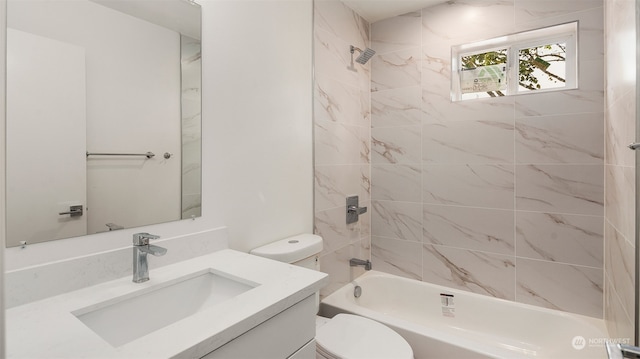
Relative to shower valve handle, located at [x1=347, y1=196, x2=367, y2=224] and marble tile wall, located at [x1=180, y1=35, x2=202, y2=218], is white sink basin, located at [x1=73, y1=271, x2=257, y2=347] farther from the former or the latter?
shower valve handle, located at [x1=347, y1=196, x2=367, y2=224]

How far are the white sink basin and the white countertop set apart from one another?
2 centimetres

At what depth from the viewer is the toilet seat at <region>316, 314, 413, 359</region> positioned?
4.74ft

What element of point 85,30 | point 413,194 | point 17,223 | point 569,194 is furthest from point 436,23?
point 17,223

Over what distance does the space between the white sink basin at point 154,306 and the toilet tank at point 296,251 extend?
0.38 metres

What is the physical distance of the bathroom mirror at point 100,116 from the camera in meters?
0.87

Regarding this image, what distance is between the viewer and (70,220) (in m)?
0.96

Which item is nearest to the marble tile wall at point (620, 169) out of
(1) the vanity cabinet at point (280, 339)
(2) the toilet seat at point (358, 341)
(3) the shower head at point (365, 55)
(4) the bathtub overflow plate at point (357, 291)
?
(2) the toilet seat at point (358, 341)

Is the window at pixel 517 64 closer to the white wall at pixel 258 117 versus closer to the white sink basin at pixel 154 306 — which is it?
the white wall at pixel 258 117

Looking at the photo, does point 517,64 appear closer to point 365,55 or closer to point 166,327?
point 365,55

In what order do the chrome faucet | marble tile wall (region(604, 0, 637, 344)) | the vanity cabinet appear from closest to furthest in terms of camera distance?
the vanity cabinet → the chrome faucet → marble tile wall (region(604, 0, 637, 344))

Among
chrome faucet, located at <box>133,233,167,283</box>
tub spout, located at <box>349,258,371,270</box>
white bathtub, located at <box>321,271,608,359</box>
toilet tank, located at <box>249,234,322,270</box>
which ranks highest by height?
chrome faucet, located at <box>133,233,167,283</box>

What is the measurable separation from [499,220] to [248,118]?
177 cm

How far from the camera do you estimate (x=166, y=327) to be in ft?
2.38

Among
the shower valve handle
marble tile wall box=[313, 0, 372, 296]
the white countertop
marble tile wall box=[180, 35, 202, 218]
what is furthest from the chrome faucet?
the shower valve handle
